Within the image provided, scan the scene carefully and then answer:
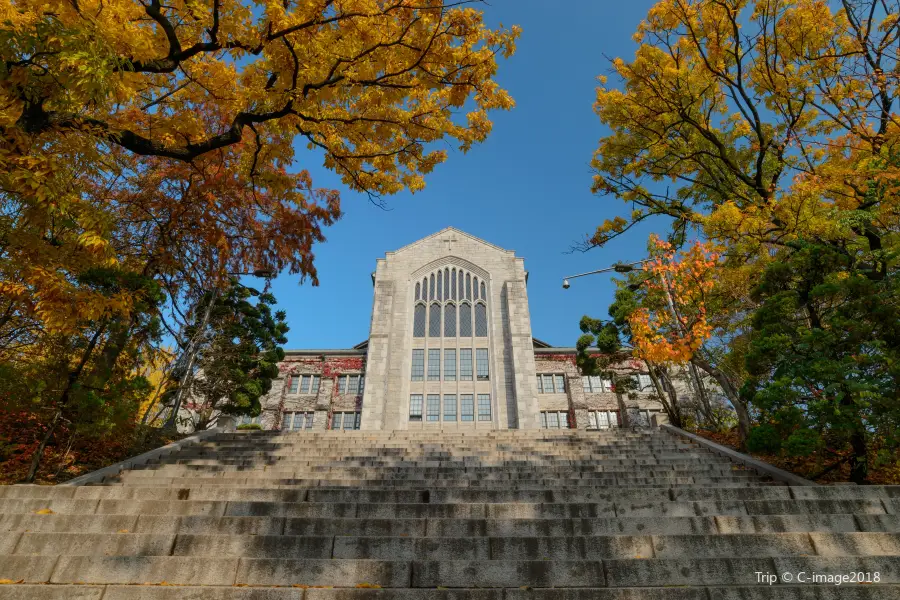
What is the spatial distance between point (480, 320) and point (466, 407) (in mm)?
6154

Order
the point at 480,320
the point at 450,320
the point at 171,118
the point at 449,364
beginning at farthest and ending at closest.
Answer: the point at 450,320, the point at 480,320, the point at 449,364, the point at 171,118

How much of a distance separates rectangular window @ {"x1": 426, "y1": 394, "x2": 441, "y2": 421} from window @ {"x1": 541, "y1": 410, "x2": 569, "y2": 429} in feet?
23.4

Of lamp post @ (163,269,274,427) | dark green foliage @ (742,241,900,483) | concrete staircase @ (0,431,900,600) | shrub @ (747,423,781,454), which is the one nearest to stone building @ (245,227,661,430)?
lamp post @ (163,269,274,427)

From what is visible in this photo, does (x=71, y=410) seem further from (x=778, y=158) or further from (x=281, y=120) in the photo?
(x=778, y=158)

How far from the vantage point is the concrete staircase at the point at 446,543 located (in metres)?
3.42

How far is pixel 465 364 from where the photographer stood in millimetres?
27047

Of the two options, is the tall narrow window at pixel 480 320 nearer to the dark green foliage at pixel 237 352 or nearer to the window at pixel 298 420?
the window at pixel 298 420

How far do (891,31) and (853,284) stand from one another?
6103 mm

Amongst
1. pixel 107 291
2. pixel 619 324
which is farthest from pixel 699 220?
pixel 107 291

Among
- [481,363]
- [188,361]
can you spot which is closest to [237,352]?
[188,361]

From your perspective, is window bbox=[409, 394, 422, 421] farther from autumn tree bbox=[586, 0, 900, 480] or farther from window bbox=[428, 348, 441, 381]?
autumn tree bbox=[586, 0, 900, 480]

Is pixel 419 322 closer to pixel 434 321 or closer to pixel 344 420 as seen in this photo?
pixel 434 321

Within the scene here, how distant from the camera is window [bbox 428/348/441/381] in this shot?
26.7 metres

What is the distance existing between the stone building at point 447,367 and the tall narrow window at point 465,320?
0.25ft
